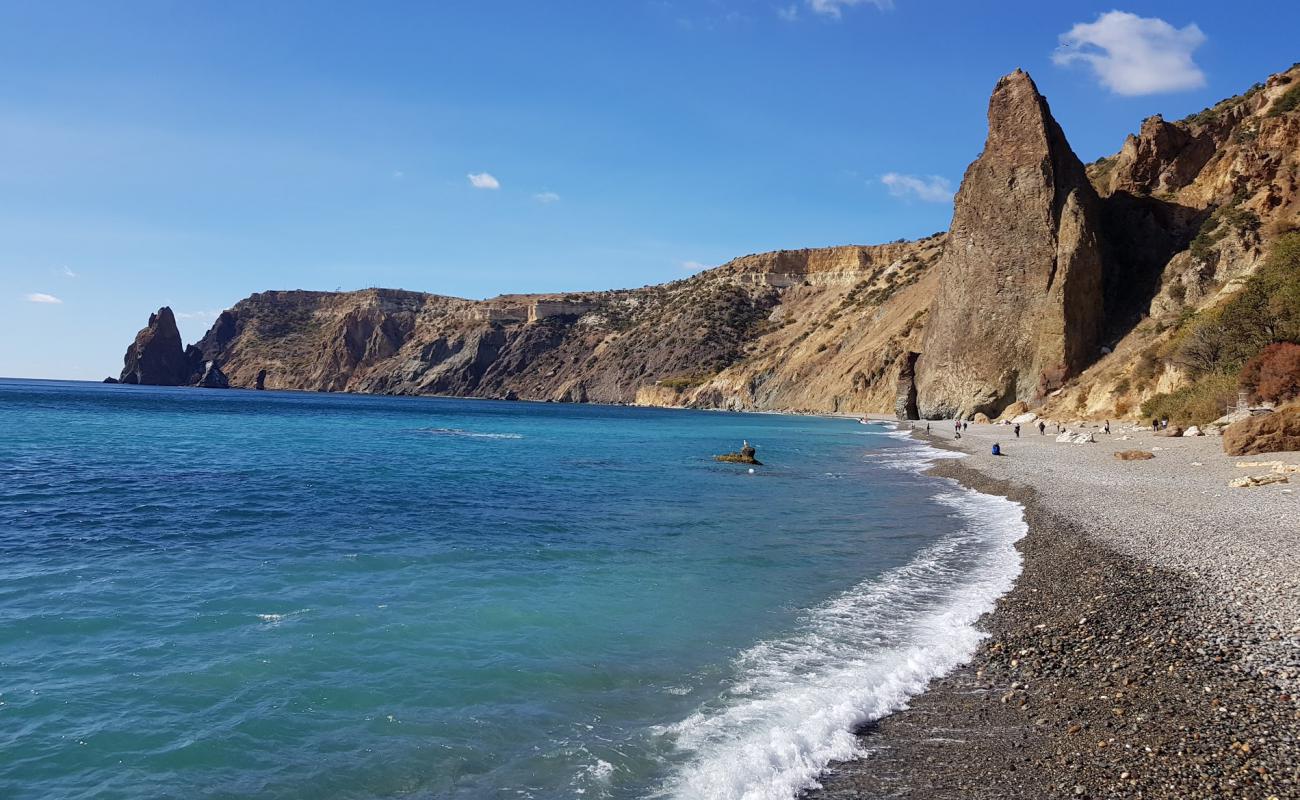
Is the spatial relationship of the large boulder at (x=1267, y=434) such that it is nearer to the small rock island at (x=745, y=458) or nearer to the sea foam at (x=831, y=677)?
the sea foam at (x=831, y=677)

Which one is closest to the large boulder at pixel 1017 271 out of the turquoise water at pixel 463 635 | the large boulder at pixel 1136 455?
the large boulder at pixel 1136 455

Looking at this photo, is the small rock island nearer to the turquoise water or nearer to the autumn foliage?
the turquoise water

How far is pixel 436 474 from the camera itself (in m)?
28.3

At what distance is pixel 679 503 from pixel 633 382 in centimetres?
11657

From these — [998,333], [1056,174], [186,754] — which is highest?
[1056,174]

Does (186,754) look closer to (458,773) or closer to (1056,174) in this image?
(458,773)

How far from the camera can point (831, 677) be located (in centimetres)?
798

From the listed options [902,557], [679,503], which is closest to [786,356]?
[679,503]

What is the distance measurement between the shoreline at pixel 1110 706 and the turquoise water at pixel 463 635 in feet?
1.63

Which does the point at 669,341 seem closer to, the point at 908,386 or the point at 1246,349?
the point at 908,386

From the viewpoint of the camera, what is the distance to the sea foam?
236 inches

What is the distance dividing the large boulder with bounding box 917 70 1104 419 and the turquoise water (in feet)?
138

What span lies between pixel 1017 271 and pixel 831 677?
60473 millimetres

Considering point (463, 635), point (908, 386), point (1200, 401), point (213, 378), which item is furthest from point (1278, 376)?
point (213, 378)
